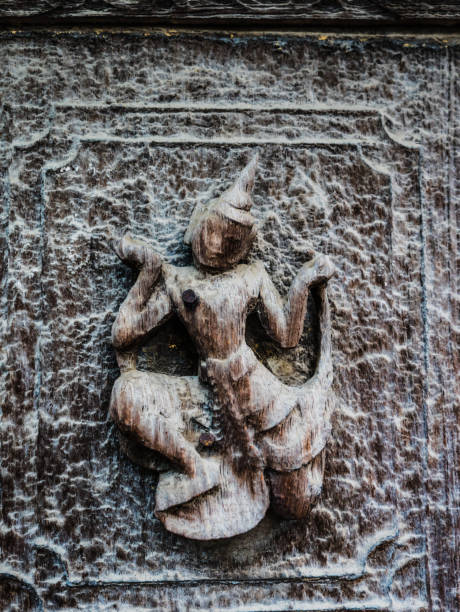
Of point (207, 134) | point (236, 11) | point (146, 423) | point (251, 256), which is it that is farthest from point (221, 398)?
point (236, 11)

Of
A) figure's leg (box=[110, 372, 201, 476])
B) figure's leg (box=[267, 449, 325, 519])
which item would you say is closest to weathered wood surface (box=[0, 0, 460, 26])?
figure's leg (box=[110, 372, 201, 476])

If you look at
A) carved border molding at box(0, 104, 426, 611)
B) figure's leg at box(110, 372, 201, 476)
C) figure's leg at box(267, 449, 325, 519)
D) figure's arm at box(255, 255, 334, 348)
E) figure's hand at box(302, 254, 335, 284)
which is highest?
carved border molding at box(0, 104, 426, 611)

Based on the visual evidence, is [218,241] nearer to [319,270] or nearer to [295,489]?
[319,270]

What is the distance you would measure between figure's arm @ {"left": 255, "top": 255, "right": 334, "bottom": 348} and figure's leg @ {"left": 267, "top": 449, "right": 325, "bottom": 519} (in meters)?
0.16

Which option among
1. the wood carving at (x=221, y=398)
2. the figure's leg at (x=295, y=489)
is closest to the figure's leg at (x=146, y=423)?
the wood carving at (x=221, y=398)

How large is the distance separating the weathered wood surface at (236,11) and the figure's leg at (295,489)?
63 cm

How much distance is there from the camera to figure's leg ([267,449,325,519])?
2.79ft

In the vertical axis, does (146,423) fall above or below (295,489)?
above

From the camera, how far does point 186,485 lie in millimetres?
835

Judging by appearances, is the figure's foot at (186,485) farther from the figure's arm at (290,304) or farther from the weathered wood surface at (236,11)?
the weathered wood surface at (236,11)

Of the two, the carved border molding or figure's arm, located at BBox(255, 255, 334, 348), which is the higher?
the carved border molding

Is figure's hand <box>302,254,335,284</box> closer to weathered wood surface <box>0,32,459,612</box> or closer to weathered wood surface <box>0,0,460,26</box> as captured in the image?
weathered wood surface <box>0,32,459,612</box>

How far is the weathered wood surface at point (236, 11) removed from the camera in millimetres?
956

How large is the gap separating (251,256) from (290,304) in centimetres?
10
